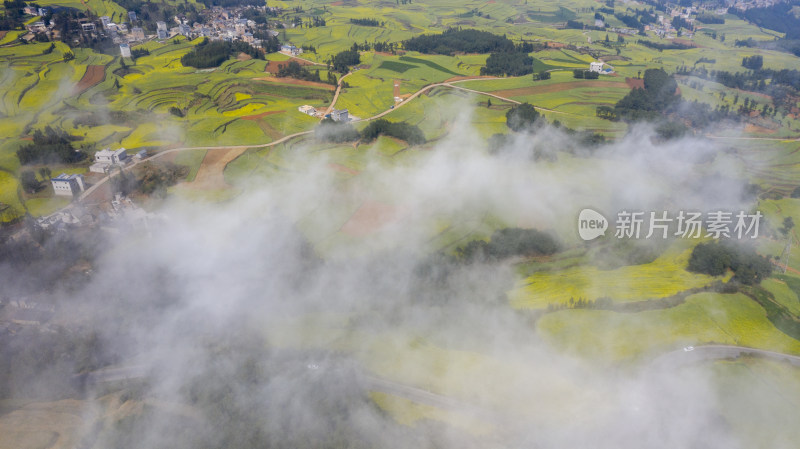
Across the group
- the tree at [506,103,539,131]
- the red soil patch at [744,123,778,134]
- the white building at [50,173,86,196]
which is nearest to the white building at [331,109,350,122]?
the tree at [506,103,539,131]

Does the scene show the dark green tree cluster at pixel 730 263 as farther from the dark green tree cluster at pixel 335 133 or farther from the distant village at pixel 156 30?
the distant village at pixel 156 30

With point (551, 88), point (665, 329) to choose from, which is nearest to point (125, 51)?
point (551, 88)

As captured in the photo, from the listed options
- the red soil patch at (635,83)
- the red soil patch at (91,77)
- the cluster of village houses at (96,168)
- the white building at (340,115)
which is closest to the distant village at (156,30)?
the red soil patch at (91,77)

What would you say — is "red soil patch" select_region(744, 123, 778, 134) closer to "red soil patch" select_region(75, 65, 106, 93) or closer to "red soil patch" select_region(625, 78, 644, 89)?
"red soil patch" select_region(625, 78, 644, 89)

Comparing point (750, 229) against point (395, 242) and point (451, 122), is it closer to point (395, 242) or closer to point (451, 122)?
point (395, 242)

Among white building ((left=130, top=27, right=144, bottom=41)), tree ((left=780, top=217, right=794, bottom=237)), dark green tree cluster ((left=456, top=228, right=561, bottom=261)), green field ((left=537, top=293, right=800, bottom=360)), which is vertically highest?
white building ((left=130, top=27, right=144, bottom=41))

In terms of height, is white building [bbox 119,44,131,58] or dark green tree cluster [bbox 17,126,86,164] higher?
white building [bbox 119,44,131,58]

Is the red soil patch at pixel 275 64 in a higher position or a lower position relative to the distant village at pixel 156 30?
lower
